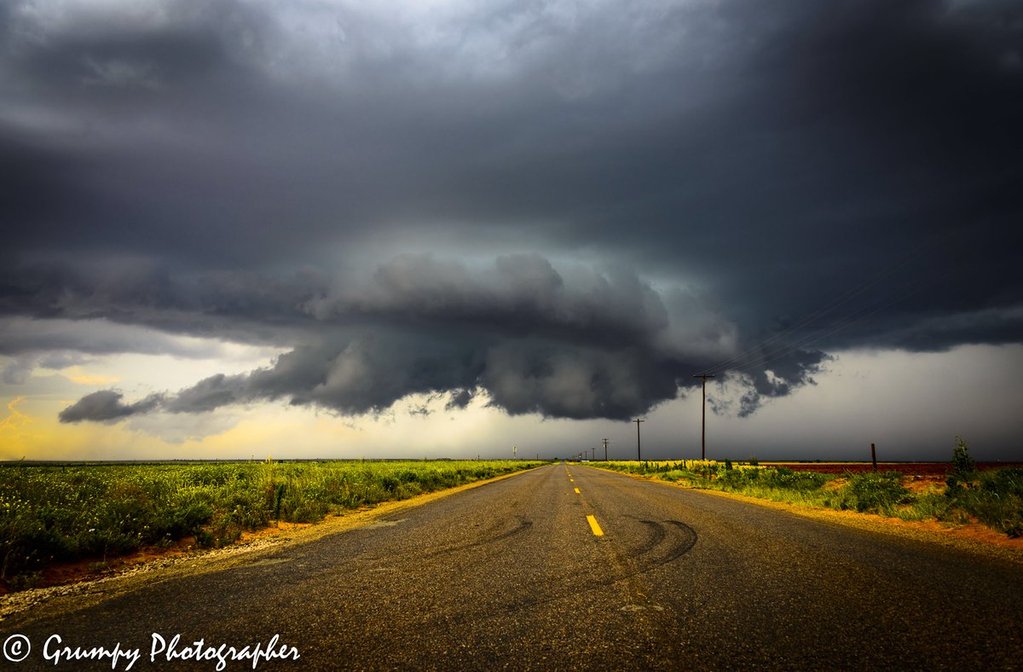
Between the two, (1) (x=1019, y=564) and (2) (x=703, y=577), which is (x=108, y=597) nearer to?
(2) (x=703, y=577)

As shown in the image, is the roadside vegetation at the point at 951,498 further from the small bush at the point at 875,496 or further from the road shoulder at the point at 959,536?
the road shoulder at the point at 959,536

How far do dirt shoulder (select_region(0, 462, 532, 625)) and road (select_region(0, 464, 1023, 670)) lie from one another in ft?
1.31

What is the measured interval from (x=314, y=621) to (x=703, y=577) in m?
3.91

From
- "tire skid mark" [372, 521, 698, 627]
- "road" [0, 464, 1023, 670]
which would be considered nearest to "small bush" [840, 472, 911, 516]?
"road" [0, 464, 1023, 670]

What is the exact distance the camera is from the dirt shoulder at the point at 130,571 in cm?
458

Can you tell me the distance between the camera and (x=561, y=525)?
8.97 metres

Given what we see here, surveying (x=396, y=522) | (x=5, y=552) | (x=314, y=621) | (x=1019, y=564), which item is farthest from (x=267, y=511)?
(x=1019, y=564)

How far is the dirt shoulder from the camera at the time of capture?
4582 millimetres

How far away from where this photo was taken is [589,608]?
160 inches
